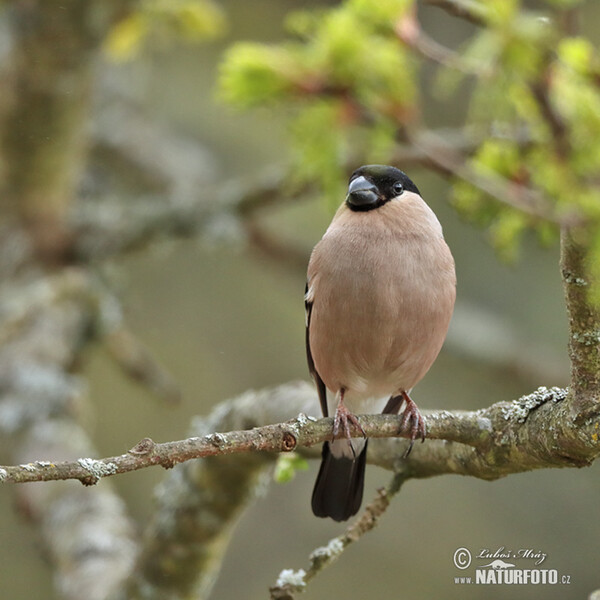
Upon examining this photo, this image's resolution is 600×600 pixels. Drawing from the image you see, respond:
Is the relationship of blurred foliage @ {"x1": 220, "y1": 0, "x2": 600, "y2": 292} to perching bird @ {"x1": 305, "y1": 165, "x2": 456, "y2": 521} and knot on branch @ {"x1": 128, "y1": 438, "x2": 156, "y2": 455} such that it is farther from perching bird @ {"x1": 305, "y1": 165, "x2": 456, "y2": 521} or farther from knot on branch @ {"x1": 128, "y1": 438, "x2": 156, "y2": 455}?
knot on branch @ {"x1": 128, "y1": 438, "x2": 156, "y2": 455}

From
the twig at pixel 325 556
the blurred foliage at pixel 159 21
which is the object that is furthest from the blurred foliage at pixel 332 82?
the blurred foliage at pixel 159 21

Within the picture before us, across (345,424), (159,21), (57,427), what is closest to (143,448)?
(345,424)

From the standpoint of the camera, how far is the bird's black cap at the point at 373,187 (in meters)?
2.92

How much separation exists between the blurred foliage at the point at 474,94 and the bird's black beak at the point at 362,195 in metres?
0.32

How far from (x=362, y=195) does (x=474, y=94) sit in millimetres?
656

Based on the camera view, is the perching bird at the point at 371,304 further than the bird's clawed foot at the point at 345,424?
Yes

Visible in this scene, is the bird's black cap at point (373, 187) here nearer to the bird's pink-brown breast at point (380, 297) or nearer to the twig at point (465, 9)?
the bird's pink-brown breast at point (380, 297)

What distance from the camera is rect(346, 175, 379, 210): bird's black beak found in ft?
9.55

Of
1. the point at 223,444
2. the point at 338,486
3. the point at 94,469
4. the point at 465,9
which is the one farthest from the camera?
the point at 338,486

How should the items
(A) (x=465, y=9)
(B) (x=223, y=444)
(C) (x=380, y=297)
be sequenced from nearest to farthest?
(B) (x=223, y=444)
(A) (x=465, y=9)
(C) (x=380, y=297)

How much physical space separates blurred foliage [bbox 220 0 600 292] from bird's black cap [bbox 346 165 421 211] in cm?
33

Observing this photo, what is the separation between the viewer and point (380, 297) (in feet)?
8.71

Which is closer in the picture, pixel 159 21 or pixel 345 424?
pixel 345 424

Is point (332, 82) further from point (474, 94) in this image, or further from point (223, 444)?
point (223, 444)
